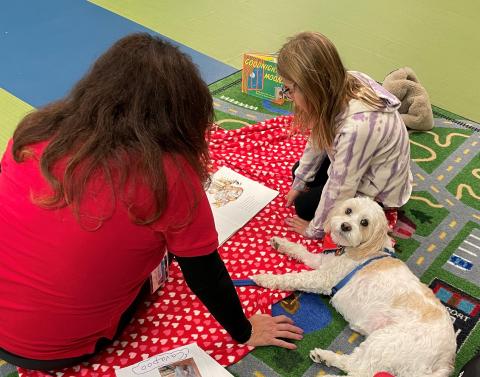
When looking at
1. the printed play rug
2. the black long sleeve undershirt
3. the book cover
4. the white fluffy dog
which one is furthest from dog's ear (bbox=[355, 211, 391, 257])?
the book cover

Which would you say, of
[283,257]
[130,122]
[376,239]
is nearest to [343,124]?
[376,239]

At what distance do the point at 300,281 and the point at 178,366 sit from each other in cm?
56

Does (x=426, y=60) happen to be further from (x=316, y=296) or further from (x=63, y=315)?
(x=63, y=315)

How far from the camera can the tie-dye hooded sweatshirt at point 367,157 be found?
187 cm

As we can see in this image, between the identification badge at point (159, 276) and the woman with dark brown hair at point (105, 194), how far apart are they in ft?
1.14

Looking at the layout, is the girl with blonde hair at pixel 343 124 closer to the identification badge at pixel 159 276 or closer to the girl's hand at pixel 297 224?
the girl's hand at pixel 297 224

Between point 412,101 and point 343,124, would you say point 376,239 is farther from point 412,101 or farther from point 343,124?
point 412,101

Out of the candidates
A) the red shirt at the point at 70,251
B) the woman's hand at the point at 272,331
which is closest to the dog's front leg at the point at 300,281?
the woman's hand at the point at 272,331

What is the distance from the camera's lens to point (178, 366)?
5.17 feet

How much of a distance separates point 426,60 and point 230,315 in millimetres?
2742

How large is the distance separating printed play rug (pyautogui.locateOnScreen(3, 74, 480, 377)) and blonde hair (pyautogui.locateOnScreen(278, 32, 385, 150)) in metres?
0.52

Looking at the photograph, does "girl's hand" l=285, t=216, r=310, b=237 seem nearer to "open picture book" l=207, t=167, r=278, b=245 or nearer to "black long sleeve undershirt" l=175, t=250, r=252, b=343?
"open picture book" l=207, t=167, r=278, b=245

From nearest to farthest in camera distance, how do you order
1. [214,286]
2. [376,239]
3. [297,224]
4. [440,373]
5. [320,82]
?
[214,286]
[440,373]
[376,239]
[320,82]
[297,224]

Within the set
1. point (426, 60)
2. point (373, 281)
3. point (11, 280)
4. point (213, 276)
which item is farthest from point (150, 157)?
point (426, 60)
